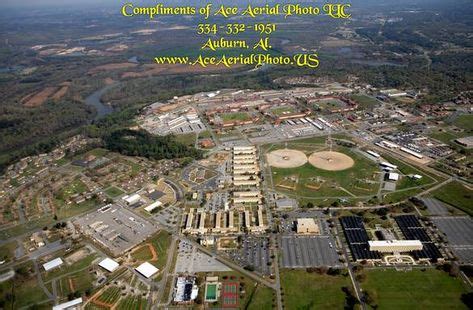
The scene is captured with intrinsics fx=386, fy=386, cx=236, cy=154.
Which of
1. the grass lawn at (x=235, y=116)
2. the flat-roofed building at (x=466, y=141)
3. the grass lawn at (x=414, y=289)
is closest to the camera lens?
the grass lawn at (x=414, y=289)

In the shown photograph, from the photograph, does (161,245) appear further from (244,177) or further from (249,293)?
(244,177)

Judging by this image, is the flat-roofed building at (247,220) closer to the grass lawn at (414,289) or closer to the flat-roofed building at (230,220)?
the flat-roofed building at (230,220)

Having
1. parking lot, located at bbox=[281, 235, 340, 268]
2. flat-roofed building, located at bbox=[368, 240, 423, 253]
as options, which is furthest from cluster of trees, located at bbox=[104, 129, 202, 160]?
flat-roofed building, located at bbox=[368, 240, 423, 253]

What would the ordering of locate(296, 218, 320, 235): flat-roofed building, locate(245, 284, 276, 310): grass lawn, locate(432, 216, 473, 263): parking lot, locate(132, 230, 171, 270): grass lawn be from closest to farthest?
locate(245, 284, 276, 310): grass lawn, locate(432, 216, 473, 263): parking lot, locate(132, 230, 171, 270): grass lawn, locate(296, 218, 320, 235): flat-roofed building

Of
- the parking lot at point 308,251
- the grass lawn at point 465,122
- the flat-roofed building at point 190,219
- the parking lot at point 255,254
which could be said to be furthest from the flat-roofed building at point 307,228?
the grass lawn at point 465,122

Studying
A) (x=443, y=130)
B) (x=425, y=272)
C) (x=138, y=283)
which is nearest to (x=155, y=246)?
(x=138, y=283)

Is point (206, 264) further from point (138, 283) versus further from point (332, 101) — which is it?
point (332, 101)

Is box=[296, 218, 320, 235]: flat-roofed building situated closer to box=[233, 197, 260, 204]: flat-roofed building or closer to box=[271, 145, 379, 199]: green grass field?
box=[271, 145, 379, 199]: green grass field
